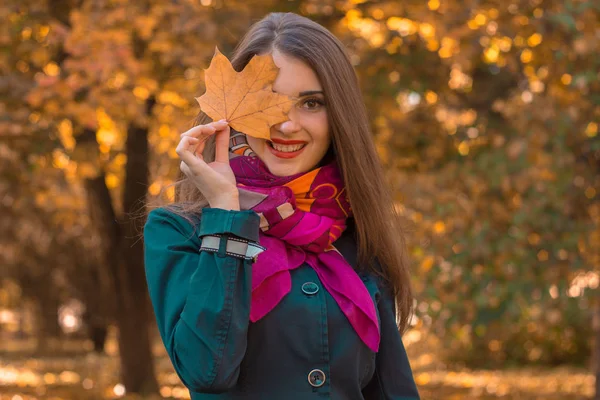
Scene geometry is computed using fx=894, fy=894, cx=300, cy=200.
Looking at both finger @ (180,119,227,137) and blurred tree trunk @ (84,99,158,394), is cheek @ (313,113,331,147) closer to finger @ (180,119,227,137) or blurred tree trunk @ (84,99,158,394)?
finger @ (180,119,227,137)

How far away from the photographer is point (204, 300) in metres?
2.06

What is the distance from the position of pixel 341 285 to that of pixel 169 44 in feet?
15.2

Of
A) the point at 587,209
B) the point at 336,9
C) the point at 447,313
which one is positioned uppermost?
the point at 336,9

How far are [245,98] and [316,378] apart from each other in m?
0.73

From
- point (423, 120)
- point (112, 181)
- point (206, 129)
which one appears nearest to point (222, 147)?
point (206, 129)

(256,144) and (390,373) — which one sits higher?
(256,144)

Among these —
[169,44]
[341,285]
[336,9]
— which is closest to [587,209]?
[336,9]

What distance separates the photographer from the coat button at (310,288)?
2.34 metres

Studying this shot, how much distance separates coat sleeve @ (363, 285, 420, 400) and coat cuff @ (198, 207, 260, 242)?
0.58 metres

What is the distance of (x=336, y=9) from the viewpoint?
26.0 feet

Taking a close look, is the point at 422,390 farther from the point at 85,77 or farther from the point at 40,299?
the point at 40,299

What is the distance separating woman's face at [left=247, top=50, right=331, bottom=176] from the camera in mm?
2379

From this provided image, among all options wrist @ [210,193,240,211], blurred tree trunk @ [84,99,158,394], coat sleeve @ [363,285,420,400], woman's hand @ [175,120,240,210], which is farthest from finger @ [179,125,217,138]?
blurred tree trunk @ [84,99,158,394]

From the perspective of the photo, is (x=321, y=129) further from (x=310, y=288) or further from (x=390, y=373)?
(x=390, y=373)
